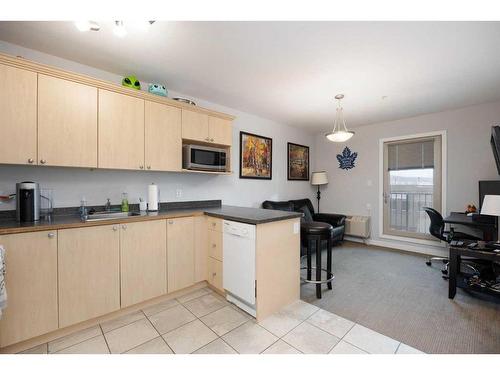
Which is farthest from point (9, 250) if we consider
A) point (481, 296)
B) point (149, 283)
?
point (481, 296)

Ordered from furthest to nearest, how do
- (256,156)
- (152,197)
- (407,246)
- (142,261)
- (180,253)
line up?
(407,246)
(256,156)
(152,197)
(180,253)
(142,261)

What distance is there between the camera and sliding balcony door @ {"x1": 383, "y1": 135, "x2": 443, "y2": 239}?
3.81 m

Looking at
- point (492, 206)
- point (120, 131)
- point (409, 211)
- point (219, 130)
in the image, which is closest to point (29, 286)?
point (120, 131)

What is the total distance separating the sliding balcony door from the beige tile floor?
318 cm

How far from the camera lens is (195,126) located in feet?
8.73

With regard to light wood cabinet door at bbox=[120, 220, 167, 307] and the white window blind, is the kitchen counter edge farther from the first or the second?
the white window blind

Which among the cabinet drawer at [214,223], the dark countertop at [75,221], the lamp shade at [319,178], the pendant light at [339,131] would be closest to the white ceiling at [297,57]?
the pendant light at [339,131]

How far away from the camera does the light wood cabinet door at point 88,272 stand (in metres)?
1.66

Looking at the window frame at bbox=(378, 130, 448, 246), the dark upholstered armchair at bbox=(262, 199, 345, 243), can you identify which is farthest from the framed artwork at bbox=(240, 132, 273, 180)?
the window frame at bbox=(378, 130, 448, 246)

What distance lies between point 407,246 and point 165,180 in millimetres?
4560

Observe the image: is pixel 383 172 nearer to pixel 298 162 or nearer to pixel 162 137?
pixel 298 162

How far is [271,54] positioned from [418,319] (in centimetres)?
285

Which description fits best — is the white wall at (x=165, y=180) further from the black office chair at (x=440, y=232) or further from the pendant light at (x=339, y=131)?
the black office chair at (x=440, y=232)

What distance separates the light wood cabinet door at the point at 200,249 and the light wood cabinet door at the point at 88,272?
78cm
